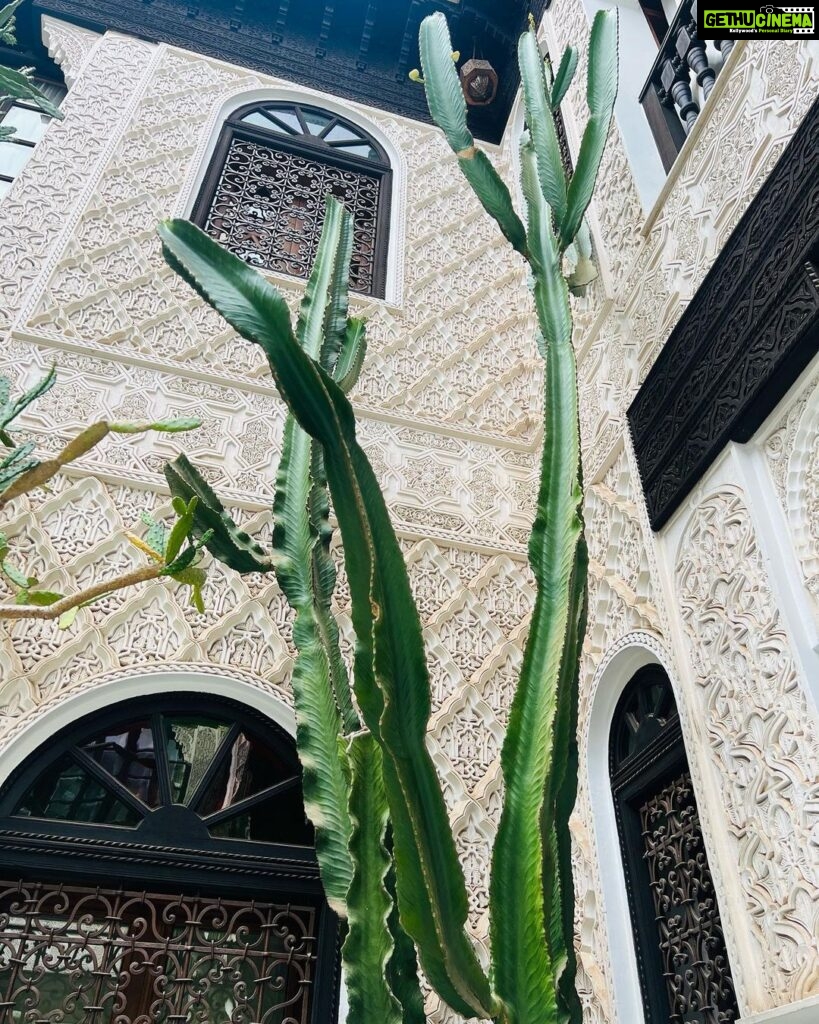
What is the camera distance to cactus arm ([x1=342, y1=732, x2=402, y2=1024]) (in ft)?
2.36

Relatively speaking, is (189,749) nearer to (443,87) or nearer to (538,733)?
(538,733)

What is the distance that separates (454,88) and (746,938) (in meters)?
1.83

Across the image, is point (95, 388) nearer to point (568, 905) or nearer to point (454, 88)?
point (454, 88)

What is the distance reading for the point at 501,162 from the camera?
3820mm

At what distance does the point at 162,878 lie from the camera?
166 centimetres

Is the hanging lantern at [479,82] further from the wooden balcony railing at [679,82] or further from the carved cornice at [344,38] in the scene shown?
the wooden balcony railing at [679,82]

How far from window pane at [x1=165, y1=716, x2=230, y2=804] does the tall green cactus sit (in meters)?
1.00

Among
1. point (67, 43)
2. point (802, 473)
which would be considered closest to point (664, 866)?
point (802, 473)

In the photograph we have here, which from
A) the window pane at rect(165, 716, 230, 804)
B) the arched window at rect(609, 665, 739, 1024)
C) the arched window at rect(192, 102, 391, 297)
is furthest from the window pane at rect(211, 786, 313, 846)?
the arched window at rect(192, 102, 391, 297)

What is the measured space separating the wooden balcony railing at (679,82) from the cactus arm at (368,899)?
1.96 m

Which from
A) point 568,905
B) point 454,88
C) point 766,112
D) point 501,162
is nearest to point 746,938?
point 568,905

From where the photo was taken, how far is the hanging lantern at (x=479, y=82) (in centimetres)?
A: 383

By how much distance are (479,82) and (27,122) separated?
2162mm

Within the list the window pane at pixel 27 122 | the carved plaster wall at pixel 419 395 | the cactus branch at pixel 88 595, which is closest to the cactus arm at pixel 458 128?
the carved plaster wall at pixel 419 395
